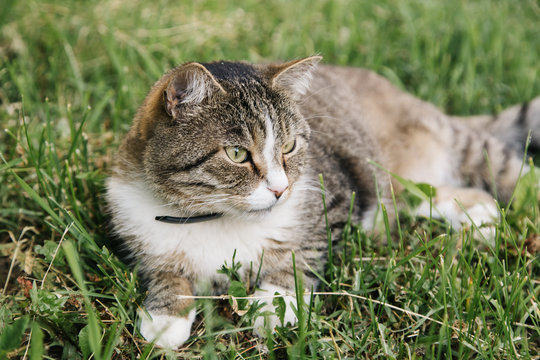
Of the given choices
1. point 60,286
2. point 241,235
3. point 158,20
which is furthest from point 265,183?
point 158,20

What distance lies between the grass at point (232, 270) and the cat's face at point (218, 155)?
42 cm

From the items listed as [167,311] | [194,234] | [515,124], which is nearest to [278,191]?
[194,234]

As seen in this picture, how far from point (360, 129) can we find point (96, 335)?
209 centimetres

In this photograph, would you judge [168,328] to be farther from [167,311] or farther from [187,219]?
[187,219]

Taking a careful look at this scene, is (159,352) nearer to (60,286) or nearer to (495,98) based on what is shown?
(60,286)

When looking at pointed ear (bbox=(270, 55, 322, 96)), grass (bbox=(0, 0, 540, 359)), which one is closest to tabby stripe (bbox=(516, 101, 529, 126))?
grass (bbox=(0, 0, 540, 359))

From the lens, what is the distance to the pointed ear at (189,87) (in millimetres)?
1858

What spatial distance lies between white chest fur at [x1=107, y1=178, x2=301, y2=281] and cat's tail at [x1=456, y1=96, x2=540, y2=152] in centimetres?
205

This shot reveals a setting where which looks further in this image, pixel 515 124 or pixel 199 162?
pixel 515 124

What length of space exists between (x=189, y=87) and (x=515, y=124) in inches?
99.3

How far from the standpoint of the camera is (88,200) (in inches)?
101

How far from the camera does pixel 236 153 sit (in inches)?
78.7

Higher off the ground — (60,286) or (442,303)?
(60,286)

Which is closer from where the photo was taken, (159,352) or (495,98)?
(159,352)
